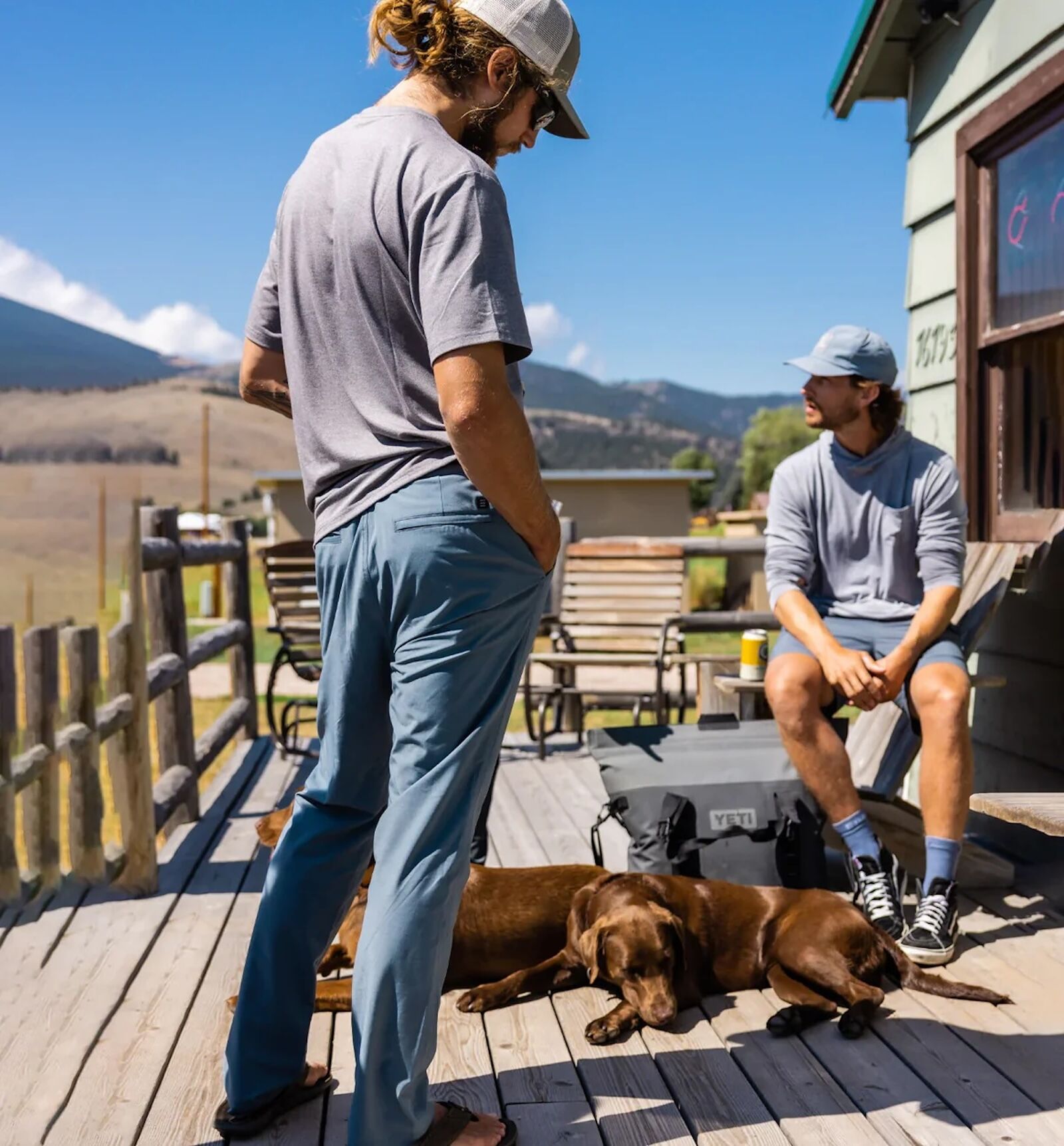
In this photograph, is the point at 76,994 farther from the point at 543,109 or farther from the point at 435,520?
the point at 543,109

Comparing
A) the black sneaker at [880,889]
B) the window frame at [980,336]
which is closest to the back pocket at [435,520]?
the black sneaker at [880,889]

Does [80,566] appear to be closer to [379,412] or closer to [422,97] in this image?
[379,412]

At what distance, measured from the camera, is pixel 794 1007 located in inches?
103

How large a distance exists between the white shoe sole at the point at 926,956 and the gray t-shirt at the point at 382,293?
75.3 inches

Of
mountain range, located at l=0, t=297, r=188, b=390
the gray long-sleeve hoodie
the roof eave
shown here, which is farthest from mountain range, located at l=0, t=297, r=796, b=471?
the roof eave

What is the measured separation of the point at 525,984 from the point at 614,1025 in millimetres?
298

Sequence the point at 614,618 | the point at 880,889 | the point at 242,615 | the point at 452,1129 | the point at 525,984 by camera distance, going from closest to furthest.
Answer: the point at 452,1129, the point at 525,984, the point at 880,889, the point at 242,615, the point at 614,618

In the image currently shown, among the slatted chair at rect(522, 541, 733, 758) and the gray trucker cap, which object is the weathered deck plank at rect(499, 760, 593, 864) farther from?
the gray trucker cap

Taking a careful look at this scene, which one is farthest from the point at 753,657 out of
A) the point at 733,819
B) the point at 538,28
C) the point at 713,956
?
the point at 538,28

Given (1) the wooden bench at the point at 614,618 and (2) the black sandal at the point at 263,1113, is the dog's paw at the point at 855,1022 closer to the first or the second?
(2) the black sandal at the point at 263,1113

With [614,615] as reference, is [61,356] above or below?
above

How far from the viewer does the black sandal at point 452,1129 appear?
6.20 feet

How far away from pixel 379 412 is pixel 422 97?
1.59ft

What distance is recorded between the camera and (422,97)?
1857 mm
